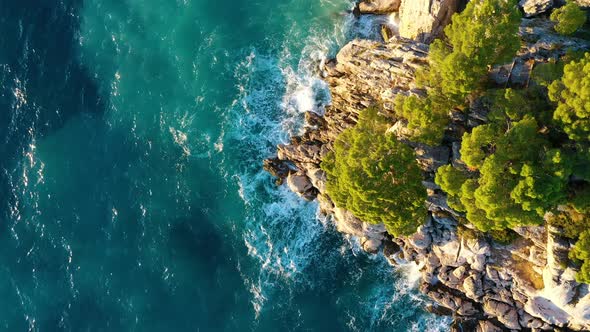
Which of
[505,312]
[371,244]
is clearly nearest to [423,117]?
[371,244]

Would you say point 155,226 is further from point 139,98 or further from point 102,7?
point 102,7

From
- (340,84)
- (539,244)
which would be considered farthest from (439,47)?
(539,244)

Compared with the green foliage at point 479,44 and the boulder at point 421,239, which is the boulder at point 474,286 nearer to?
the boulder at point 421,239

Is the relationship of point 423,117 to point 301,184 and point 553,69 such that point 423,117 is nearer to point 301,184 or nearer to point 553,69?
point 553,69

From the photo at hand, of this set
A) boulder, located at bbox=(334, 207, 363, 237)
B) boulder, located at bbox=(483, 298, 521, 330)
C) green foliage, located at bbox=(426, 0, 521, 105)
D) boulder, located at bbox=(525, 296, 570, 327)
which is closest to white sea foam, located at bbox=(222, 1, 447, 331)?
boulder, located at bbox=(334, 207, 363, 237)

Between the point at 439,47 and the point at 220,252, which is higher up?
the point at 439,47

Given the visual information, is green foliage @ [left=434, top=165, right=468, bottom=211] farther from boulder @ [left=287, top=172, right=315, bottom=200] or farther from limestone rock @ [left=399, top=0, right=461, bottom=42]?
boulder @ [left=287, top=172, right=315, bottom=200]

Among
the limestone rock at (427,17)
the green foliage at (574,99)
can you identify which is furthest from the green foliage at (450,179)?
the limestone rock at (427,17)
